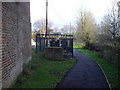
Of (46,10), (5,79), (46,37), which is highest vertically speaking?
(46,10)

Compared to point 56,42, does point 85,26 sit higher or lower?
higher

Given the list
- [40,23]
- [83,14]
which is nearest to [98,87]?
[83,14]

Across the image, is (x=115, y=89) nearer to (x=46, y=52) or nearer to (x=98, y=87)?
(x=98, y=87)

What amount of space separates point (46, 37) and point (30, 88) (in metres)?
13.8

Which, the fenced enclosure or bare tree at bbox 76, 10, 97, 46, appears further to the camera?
bare tree at bbox 76, 10, 97, 46

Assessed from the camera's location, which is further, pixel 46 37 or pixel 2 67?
pixel 46 37

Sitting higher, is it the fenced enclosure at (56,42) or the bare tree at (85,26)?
the bare tree at (85,26)

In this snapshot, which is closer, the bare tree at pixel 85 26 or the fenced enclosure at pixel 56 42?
the fenced enclosure at pixel 56 42

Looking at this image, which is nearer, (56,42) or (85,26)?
(56,42)

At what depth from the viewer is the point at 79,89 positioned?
6035 millimetres

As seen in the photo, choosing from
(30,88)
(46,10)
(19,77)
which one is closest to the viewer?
(30,88)

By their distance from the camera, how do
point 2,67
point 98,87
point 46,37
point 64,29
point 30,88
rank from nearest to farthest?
point 2,67
point 30,88
point 98,87
point 46,37
point 64,29

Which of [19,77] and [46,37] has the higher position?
[46,37]

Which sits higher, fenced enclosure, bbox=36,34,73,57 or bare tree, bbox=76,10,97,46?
bare tree, bbox=76,10,97,46
